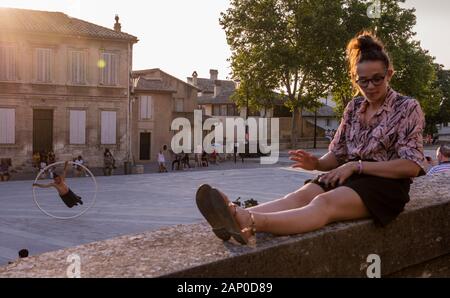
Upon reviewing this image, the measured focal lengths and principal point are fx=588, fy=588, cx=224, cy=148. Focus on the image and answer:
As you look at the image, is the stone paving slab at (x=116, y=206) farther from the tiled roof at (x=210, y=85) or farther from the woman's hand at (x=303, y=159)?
the tiled roof at (x=210, y=85)

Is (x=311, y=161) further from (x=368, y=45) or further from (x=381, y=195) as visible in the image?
(x=368, y=45)

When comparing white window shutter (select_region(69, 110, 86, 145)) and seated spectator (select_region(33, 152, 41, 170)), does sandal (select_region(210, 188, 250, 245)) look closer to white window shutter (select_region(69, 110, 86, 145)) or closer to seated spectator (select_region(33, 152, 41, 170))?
seated spectator (select_region(33, 152, 41, 170))

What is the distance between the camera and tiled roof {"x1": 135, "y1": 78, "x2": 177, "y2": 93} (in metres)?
44.0

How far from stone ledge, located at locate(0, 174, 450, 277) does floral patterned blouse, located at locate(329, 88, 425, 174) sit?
0.34 m

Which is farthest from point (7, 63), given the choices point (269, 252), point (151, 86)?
point (269, 252)

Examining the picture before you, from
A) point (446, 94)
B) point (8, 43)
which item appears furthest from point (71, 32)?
point (446, 94)

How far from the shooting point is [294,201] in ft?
10.7

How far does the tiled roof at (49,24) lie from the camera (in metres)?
33.1

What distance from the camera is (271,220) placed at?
2711 mm

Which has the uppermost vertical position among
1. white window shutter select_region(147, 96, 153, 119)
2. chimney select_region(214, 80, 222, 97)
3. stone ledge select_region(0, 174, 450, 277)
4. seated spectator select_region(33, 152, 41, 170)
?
chimney select_region(214, 80, 222, 97)

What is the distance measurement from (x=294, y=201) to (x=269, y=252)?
33.8 inches

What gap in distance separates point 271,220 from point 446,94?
267 ft

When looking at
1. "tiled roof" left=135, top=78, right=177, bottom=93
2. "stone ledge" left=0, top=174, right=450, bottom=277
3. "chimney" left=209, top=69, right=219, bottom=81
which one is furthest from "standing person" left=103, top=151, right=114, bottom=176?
"chimney" left=209, top=69, right=219, bottom=81
